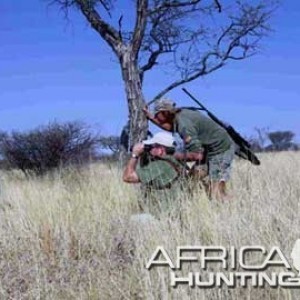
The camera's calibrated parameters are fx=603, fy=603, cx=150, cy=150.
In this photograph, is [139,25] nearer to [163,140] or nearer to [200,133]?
[200,133]

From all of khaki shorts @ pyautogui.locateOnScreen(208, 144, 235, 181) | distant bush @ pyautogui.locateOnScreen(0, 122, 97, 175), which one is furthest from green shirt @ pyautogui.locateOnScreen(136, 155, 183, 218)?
distant bush @ pyautogui.locateOnScreen(0, 122, 97, 175)

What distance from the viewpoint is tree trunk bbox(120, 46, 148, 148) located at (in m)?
10.5

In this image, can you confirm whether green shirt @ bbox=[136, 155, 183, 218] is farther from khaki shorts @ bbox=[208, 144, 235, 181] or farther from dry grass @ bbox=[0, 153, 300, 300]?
khaki shorts @ bbox=[208, 144, 235, 181]

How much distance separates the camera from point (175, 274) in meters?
4.38

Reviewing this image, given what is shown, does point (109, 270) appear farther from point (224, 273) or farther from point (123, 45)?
point (123, 45)

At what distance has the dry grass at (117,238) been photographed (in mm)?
4457

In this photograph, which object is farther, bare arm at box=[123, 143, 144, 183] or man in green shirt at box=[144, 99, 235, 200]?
man in green shirt at box=[144, 99, 235, 200]

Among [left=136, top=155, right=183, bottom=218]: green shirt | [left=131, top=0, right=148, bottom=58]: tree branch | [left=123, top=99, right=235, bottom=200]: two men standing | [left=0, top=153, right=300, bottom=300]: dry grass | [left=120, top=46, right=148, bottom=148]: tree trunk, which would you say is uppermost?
[left=131, top=0, right=148, bottom=58]: tree branch

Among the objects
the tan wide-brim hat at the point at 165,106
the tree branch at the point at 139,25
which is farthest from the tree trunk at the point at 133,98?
the tan wide-brim hat at the point at 165,106

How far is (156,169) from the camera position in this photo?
6602 mm

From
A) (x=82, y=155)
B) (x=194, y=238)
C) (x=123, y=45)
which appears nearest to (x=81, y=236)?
(x=194, y=238)

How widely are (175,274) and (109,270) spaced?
753 millimetres

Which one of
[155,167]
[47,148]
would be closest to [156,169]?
[155,167]

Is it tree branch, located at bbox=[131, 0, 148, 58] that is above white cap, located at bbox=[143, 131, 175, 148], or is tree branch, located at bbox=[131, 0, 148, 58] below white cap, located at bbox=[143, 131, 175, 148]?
above
